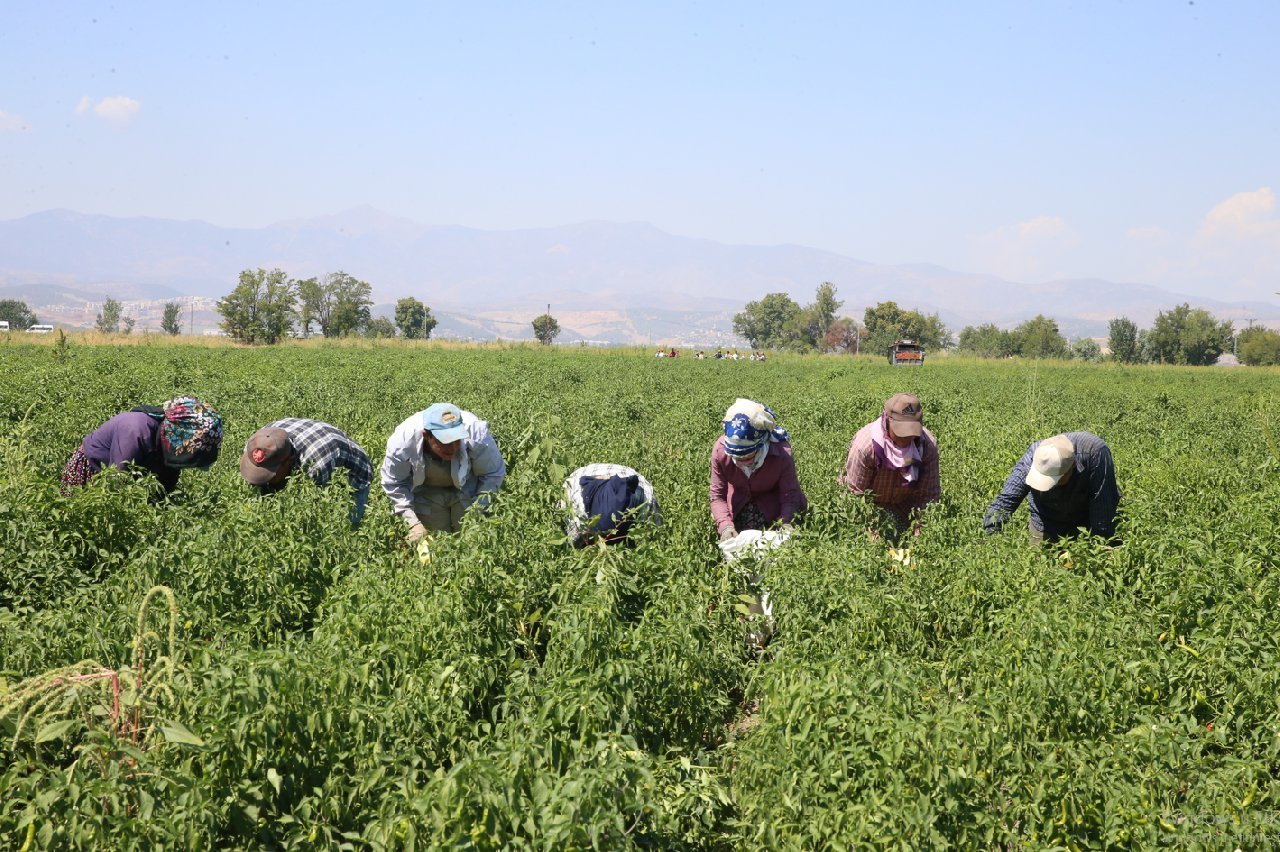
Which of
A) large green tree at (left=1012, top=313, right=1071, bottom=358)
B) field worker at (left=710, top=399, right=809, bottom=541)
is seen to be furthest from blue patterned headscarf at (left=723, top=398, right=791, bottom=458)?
large green tree at (left=1012, top=313, right=1071, bottom=358)

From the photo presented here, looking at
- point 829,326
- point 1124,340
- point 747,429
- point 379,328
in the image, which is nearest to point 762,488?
point 747,429

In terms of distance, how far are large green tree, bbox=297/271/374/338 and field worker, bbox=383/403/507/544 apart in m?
98.4

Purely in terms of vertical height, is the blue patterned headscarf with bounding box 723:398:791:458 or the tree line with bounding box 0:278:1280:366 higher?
the tree line with bounding box 0:278:1280:366

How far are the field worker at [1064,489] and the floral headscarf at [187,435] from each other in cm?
483

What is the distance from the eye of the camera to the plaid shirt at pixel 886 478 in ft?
20.6

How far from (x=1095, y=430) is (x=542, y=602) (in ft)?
39.2

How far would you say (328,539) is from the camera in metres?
5.02

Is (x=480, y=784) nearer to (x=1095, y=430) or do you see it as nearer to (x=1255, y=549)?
(x=1255, y=549)

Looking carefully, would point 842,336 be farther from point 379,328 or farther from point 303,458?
point 303,458

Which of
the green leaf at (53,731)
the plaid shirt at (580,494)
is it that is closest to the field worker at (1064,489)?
the plaid shirt at (580,494)

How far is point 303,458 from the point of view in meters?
6.07

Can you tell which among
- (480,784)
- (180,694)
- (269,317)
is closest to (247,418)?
(180,694)

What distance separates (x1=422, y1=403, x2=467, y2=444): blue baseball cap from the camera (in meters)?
5.81

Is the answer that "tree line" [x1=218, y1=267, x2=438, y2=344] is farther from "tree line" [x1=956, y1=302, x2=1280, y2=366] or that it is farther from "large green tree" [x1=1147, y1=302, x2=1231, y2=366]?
"large green tree" [x1=1147, y1=302, x2=1231, y2=366]
